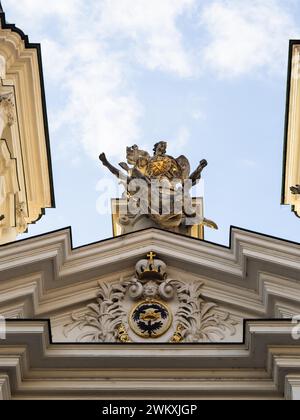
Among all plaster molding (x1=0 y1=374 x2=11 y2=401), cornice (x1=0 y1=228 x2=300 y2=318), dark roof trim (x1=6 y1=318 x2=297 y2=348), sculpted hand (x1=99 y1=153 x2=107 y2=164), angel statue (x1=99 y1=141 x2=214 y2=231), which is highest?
sculpted hand (x1=99 y1=153 x2=107 y2=164)

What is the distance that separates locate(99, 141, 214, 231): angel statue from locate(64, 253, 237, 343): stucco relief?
1727 mm

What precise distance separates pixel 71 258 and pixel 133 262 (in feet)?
2.67

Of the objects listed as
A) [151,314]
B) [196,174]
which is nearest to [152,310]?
[151,314]

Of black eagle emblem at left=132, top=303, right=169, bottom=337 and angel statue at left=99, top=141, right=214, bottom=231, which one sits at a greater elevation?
angel statue at left=99, top=141, right=214, bottom=231

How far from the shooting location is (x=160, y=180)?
14.5 metres

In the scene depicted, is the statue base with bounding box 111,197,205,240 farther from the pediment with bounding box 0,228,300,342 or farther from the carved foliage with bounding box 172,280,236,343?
the carved foliage with bounding box 172,280,236,343

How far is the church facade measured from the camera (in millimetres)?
10219

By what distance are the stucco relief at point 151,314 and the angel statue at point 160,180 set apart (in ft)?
5.67

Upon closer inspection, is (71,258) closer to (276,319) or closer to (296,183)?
(276,319)

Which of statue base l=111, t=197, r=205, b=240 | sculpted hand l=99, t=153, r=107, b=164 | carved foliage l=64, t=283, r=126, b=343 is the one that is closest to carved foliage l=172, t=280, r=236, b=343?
carved foliage l=64, t=283, r=126, b=343

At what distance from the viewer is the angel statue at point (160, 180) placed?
532 inches

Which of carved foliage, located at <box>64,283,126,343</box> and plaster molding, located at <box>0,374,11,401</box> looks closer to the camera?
plaster molding, located at <box>0,374,11,401</box>

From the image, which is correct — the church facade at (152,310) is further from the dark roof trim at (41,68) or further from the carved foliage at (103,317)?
the dark roof trim at (41,68)

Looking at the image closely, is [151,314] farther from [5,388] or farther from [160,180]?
[160,180]
